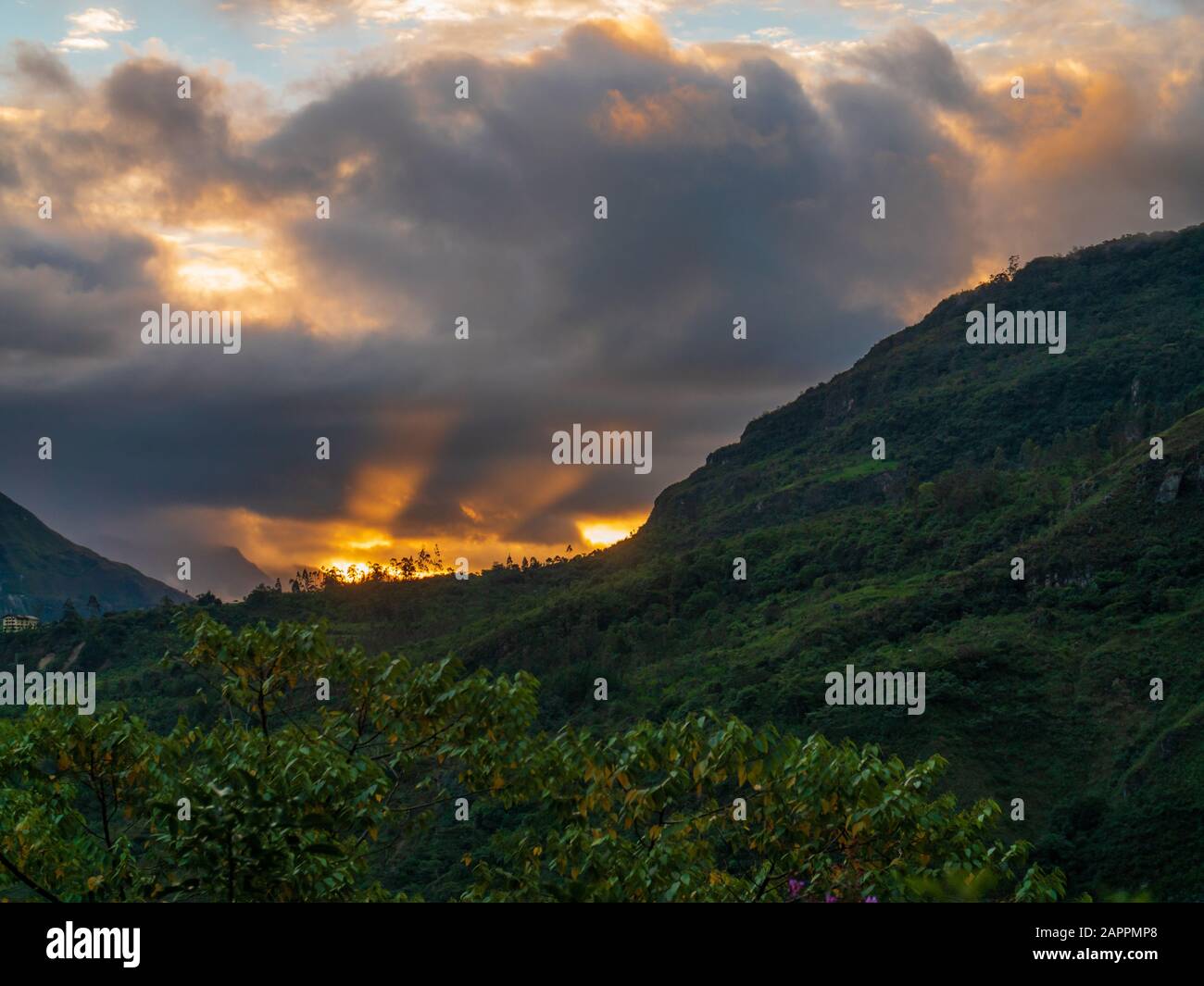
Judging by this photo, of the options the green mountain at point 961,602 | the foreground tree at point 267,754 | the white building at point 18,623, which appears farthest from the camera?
the white building at point 18,623

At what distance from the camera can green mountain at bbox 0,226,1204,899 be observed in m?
57.9

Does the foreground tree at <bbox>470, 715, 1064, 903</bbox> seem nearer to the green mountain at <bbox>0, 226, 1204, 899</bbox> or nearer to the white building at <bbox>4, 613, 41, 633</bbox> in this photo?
the green mountain at <bbox>0, 226, 1204, 899</bbox>

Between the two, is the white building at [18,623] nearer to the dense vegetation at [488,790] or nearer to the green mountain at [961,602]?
the green mountain at [961,602]

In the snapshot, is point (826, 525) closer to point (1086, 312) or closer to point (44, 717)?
point (1086, 312)

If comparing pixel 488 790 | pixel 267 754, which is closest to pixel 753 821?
pixel 488 790

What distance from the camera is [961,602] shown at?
82562 millimetres

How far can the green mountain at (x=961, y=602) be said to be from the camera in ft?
190

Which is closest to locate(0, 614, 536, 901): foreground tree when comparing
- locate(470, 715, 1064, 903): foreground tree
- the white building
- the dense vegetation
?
the dense vegetation

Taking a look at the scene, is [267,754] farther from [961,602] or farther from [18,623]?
[18,623]

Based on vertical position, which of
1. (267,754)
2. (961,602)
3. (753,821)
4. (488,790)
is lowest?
(753,821)

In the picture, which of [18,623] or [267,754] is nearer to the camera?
[267,754]

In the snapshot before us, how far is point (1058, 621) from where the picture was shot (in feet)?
246

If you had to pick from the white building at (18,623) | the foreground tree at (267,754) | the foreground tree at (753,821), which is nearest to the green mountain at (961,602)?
the foreground tree at (267,754)
